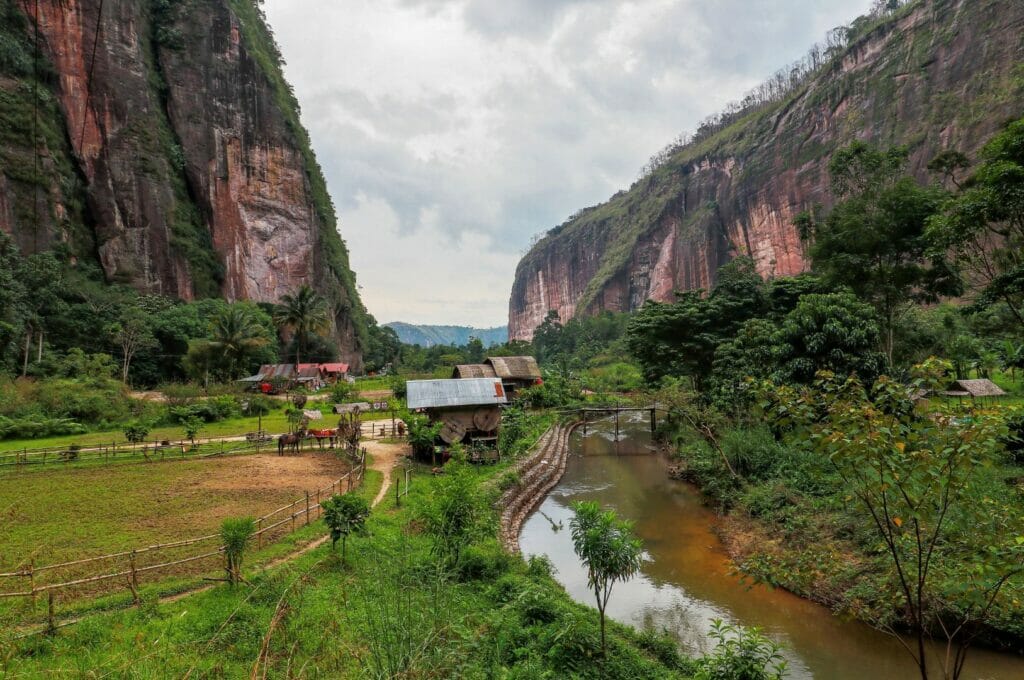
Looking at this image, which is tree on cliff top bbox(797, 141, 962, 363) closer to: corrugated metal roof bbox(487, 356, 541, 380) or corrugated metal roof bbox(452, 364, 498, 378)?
corrugated metal roof bbox(452, 364, 498, 378)

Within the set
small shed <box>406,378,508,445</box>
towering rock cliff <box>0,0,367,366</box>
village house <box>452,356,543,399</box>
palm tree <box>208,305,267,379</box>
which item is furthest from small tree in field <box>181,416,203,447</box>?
towering rock cliff <box>0,0,367,366</box>

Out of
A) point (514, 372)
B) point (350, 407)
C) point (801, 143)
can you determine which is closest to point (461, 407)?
point (350, 407)

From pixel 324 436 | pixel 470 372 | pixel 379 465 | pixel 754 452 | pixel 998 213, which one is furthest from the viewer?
pixel 470 372

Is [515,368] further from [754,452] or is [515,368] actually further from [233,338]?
[754,452]

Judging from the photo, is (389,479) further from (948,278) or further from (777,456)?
(948,278)

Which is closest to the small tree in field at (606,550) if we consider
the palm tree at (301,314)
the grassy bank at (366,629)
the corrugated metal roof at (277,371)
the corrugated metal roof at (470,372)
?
the grassy bank at (366,629)
